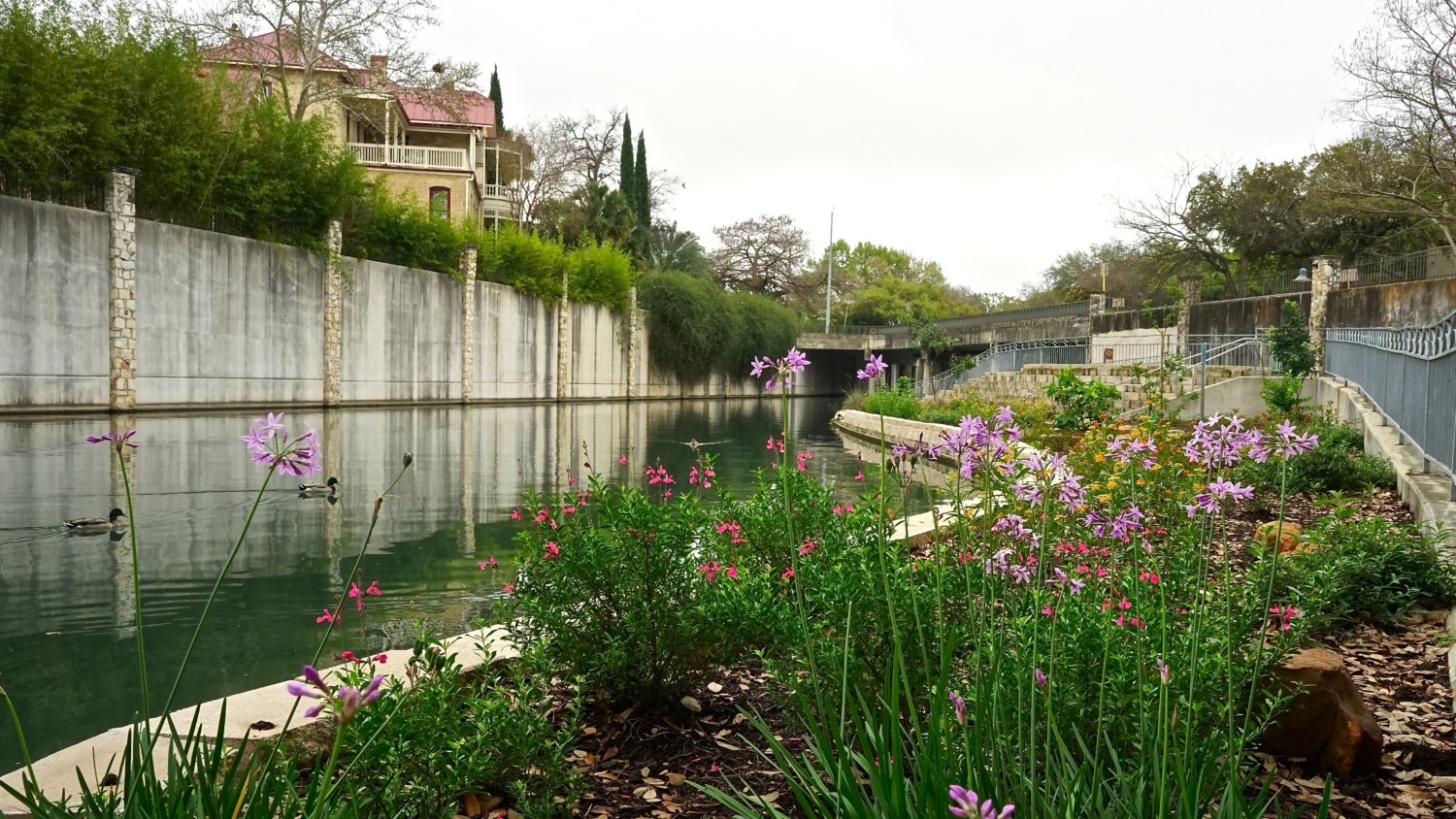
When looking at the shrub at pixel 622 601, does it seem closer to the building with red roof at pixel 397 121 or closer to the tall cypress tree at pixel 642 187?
the building with red roof at pixel 397 121

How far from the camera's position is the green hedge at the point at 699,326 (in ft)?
132

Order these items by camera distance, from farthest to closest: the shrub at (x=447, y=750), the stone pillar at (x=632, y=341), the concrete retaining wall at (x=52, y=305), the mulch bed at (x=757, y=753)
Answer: the stone pillar at (x=632, y=341) < the concrete retaining wall at (x=52, y=305) < the mulch bed at (x=757, y=753) < the shrub at (x=447, y=750)

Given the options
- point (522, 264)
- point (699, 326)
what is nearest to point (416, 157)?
point (522, 264)

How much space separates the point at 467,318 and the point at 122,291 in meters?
11.1

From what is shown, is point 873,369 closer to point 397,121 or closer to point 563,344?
point 563,344

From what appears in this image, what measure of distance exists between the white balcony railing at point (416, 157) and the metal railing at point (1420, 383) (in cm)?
2938

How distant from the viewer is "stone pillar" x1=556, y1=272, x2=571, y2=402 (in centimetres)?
3375

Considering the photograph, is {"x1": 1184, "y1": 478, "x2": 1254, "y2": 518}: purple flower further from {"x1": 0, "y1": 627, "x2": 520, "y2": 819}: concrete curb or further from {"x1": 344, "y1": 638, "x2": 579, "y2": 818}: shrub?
{"x1": 0, "y1": 627, "x2": 520, "y2": 819}: concrete curb

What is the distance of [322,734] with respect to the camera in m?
2.78

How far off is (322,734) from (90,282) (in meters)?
18.3

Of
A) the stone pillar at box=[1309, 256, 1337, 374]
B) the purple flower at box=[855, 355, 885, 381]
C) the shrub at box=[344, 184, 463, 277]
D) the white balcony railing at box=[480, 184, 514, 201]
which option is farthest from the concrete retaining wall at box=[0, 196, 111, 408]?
the stone pillar at box=[1309, 256, 1337, 374]

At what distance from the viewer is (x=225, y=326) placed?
20.8 meters

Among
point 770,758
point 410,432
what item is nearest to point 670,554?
point 770,758

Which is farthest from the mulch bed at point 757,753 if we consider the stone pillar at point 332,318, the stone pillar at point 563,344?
the stone pillar at point 563,344
